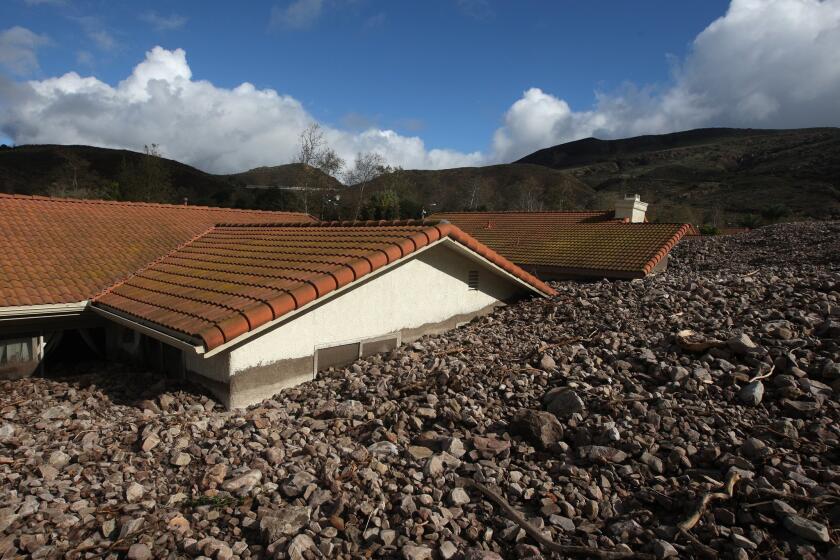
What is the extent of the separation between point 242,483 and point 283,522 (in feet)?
2.61

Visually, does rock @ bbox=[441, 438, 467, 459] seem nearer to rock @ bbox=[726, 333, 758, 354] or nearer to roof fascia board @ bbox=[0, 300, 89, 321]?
rock @ bbox=[726, 333, 758, 354]

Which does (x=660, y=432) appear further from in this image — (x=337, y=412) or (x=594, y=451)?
(x=337, y=412)

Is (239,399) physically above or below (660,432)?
below

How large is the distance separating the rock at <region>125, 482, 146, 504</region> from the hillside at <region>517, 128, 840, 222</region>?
4773cm

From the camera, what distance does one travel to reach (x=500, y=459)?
15.9 ft

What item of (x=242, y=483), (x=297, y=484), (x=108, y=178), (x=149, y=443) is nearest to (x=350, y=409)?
(x=297, y=484)

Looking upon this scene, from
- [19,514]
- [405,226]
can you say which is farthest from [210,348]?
[405,226]

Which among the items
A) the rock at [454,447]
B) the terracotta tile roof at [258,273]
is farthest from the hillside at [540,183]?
the rock at [454,447]

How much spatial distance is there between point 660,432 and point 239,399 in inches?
202

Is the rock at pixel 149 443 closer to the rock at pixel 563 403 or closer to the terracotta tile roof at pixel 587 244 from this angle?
the rock at pixel 563 403

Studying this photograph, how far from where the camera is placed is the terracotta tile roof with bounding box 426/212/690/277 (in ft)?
51.8

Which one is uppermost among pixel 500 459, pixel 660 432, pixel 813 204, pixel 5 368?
pixel 813 204

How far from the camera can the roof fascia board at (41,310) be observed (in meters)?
7.75

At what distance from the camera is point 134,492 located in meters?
4.54
